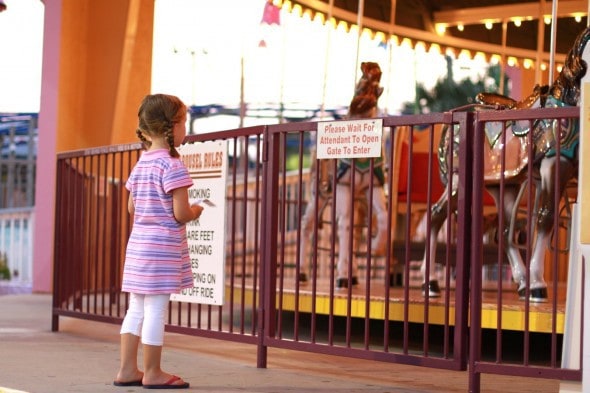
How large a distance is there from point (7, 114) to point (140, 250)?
72.0 feet

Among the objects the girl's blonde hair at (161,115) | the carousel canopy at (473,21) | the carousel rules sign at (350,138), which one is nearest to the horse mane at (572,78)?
the carousel rules sign at (350,138)

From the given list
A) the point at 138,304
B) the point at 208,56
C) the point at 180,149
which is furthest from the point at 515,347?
the point at 208,56

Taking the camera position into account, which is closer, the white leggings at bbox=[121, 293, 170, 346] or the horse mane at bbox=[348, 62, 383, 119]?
the white leggings at bbox=[121, 293, 170, 346]

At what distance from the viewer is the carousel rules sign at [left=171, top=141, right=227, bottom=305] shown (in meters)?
6.47

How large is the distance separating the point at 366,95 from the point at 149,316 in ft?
15.3

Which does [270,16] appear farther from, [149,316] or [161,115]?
[149,316]

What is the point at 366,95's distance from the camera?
9398mm

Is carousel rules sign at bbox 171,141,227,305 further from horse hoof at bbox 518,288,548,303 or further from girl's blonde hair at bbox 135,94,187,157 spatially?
horse hoof at bbox 518,288,548,303

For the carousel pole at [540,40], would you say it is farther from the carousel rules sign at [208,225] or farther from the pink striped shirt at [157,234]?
the pink striped shirt at [157,234]

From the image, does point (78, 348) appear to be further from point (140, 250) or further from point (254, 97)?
point (254, 97)

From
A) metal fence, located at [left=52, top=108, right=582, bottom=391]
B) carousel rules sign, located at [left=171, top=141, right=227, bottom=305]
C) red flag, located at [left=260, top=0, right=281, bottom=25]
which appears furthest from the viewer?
red flag, located at [left=260, top=0, right=281, bottom=25]

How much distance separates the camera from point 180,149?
22.9 feet

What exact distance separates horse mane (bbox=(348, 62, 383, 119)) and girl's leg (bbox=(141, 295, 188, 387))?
452 cm

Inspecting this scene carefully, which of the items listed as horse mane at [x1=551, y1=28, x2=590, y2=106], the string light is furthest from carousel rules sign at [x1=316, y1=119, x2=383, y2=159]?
the string light
